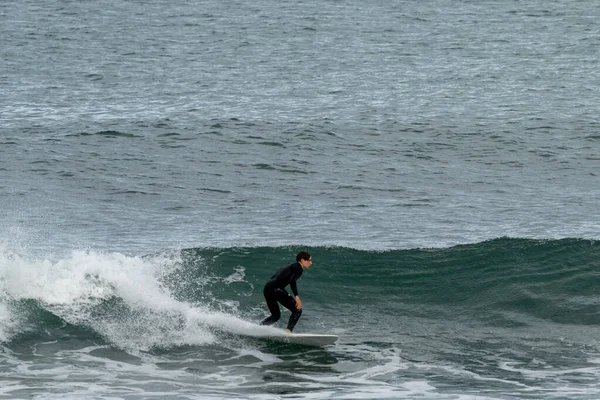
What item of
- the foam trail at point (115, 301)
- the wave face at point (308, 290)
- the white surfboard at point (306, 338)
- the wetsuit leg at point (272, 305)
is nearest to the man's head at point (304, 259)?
the wetsuit leg at point (272, 305)

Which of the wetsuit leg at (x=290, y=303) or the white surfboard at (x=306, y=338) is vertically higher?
the wetsuit leg at (x=290, y=303)

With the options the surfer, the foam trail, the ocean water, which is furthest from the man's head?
the ocean water

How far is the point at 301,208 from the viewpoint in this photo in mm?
27141

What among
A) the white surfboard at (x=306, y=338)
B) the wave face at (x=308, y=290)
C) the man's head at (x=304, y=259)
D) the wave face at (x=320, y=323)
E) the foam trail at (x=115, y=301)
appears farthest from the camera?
the wave face at (x=308, y=290)

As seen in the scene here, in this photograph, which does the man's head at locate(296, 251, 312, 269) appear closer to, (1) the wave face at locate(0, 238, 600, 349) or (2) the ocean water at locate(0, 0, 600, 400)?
(2) the ocean water at locate(0, 0, 600, 400)

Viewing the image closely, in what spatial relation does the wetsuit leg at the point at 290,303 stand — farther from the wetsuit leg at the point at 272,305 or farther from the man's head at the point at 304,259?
the man's head at the point at 304,259

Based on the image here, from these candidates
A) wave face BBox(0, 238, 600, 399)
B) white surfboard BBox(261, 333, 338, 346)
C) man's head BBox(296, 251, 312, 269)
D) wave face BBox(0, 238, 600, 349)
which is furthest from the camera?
wave face BBox(0, 238, 600, 349)

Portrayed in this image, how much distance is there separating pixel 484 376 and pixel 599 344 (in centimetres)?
283

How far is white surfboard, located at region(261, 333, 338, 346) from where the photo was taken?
16.1 metres

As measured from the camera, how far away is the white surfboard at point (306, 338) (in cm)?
1612

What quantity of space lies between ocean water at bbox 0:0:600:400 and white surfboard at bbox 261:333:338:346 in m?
0.16

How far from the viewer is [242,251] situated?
2173cm

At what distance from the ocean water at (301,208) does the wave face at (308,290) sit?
0.05 meters

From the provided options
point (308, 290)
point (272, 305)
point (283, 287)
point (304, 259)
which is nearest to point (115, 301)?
point (272, 305)
